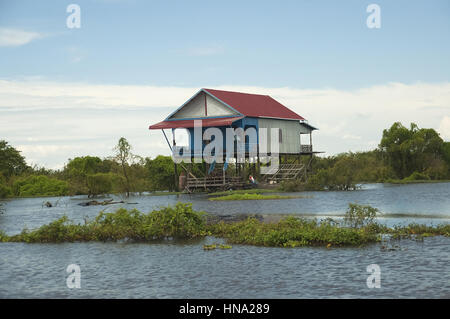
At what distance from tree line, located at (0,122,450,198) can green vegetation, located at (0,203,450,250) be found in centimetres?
2925

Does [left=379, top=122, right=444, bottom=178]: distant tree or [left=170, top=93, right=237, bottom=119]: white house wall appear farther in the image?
[left=379, top=122, right=444, bottom=178]: distant tree

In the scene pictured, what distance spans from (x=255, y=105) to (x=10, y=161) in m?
35.0

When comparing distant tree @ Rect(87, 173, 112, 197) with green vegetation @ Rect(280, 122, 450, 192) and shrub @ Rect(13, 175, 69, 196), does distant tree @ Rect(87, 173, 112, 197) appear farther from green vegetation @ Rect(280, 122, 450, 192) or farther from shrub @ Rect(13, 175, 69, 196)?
green vegetation @ Rect(280, 122, 450, 192)

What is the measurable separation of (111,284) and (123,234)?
6.33 m

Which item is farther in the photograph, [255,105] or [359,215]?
[255,105]

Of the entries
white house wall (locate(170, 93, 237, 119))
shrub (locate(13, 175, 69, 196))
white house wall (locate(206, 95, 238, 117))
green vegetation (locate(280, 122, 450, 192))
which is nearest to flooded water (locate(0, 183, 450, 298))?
white house wall (locate(206, 95, 238, 117))

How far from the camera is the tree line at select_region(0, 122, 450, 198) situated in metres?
52.3

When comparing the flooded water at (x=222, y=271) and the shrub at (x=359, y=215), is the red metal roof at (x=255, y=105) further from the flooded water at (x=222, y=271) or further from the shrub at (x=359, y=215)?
the flooded water at (x=222, y=271)

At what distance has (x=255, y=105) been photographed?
49312 mm

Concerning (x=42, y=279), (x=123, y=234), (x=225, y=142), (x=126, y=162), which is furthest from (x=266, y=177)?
(x=42, y=279)

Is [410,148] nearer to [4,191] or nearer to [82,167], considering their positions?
[82,167]

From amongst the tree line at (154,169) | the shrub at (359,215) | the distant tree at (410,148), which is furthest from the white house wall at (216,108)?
the shrub at (359,215)

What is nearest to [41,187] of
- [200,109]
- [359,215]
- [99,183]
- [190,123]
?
[99,183]

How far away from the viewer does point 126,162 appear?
5225cm
